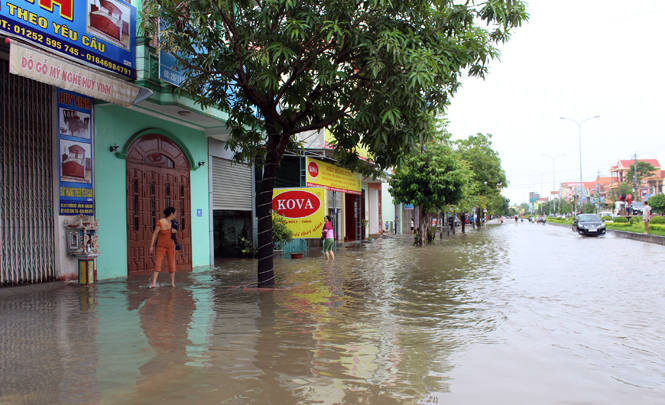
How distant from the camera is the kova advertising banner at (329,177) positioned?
62.7ft

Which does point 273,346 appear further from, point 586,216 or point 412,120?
point 586,216

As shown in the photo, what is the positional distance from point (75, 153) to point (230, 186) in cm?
688

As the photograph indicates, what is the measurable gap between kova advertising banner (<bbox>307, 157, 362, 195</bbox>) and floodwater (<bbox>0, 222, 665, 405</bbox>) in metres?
9.40

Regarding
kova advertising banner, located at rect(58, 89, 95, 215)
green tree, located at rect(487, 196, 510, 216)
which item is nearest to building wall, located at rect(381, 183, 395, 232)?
kova advertising banner, located at rect(58, 89, 95, 215)

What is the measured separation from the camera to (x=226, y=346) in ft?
17.0

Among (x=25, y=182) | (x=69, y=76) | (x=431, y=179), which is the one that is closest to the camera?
(x=69, y=76)

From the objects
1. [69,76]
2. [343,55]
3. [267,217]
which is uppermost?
[343,55]

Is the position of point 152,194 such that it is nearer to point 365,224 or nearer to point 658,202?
point 365,224

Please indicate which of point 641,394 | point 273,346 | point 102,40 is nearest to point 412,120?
point 273,346

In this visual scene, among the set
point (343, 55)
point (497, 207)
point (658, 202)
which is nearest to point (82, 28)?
point (343, 55)

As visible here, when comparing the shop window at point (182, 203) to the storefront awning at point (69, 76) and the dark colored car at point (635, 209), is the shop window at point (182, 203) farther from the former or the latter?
the dark colored car at point (635, 209)

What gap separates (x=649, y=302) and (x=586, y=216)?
26649 mm

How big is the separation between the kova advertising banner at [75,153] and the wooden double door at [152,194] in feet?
4.48

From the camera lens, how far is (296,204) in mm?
17703
